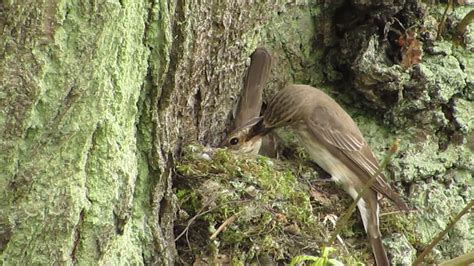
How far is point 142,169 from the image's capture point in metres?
4.32

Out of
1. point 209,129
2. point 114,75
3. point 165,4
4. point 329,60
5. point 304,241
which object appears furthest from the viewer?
point 329,60

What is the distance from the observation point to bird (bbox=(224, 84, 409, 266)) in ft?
21.3

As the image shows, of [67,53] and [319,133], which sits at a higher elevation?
[67,53]

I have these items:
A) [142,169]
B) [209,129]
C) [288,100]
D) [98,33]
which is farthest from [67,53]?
[288,100]

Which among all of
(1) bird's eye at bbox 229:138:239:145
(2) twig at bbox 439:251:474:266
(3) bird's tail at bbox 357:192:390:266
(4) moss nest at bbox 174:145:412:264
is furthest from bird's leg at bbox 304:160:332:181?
(2) twig at bbox 439:251:474:266

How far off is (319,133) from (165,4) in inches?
118

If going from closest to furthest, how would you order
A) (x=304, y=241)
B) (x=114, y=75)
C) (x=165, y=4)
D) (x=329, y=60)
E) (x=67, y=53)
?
(x=67, y=53) < (x=114, y=75) < (x=165, y=4) < (x=304, y=241) < (x=329, y=60)

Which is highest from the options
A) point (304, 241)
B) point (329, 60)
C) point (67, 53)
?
point (67, 53)

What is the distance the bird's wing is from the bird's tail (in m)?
0.24

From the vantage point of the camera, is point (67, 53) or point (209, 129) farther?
point (209, 129)

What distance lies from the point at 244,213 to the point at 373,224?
1225 mm

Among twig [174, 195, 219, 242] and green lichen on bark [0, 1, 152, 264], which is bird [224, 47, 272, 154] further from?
green lichen on bark [0, 1, 152, 264]

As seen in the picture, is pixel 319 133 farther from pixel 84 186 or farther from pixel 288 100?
pixel 84 186

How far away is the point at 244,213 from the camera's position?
5137mm
